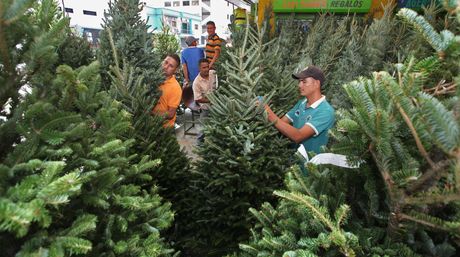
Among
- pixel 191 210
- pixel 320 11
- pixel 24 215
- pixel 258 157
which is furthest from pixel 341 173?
pixel 320 11

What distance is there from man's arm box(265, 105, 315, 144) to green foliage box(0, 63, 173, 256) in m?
1.66

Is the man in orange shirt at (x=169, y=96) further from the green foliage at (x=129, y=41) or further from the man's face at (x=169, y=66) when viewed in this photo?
the green foliage at (x=129, y=41)

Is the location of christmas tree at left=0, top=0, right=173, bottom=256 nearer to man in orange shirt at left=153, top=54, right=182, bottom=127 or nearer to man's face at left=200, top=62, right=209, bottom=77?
man in orange shirt at left=153, top=54, right=182, bottom=127

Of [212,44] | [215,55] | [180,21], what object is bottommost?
[215,55]

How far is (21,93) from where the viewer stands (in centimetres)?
148

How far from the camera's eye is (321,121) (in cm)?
330

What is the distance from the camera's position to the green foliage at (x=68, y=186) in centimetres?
110

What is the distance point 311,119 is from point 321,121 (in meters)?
0.11

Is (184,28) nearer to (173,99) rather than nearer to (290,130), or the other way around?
(173,99)

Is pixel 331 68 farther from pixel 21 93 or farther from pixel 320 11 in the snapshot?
pixel 21 93

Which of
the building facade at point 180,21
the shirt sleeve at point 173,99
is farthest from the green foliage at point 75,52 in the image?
the building facade at point 180,21

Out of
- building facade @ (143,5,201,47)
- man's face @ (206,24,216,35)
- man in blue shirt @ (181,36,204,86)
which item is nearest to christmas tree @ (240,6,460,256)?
man in blue shirt @ (181,36,204,86)

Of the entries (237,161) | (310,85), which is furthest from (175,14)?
(237,161)

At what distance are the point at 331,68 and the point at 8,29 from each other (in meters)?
7.40
